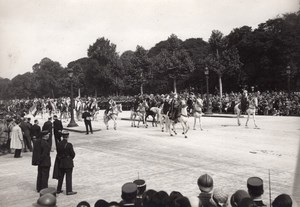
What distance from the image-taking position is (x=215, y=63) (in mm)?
42938

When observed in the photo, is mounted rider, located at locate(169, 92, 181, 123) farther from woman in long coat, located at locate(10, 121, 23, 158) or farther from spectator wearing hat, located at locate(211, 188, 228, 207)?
spectator wearing hat, located at locate(211, 188, 228, 207)

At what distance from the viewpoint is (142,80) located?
188 feet

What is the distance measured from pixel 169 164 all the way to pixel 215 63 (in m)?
33.0

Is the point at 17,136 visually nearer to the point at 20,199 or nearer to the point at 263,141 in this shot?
the point at 20,199

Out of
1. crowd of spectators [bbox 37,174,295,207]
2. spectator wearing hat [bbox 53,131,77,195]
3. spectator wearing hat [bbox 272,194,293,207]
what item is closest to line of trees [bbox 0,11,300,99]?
spectator wearing hat [bbox 53,131,77,195]

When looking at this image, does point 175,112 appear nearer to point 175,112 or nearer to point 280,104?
point 175,112

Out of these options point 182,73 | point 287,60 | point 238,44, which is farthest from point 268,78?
point 182,73

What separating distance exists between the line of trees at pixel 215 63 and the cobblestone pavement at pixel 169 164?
2231 centimetres

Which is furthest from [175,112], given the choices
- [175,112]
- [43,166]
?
[43,166]

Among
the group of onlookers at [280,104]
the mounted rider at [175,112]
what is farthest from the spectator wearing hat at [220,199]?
the group of onlookers at [280,104]

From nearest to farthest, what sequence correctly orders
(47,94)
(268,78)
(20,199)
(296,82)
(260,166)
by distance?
(20,199) < (260,166) < (296,82) < (268,78) < (47,94)

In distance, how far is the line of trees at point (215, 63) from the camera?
146 ft

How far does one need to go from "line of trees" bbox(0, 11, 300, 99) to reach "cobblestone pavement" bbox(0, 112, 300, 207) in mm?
22310

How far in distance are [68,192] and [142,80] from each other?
48942 millimetres
